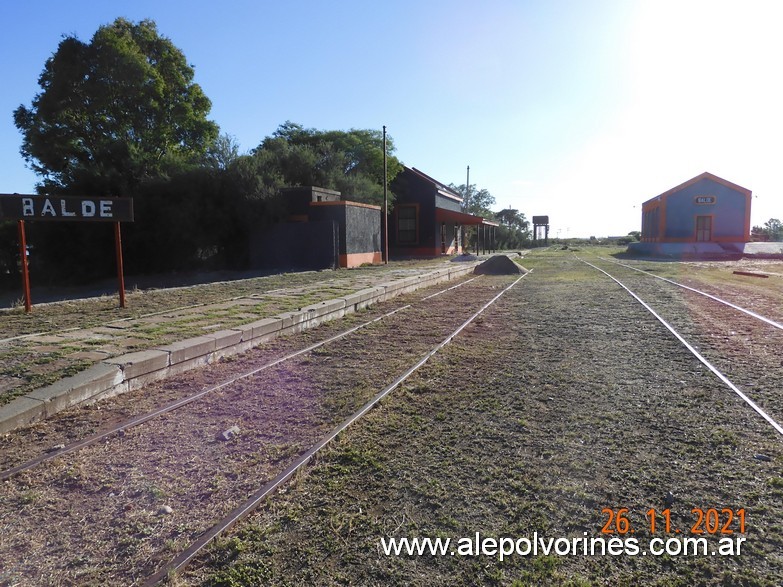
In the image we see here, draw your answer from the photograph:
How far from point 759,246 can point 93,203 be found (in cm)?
4071

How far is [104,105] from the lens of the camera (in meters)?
26.8

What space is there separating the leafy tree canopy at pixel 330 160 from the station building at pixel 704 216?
20.3 metres

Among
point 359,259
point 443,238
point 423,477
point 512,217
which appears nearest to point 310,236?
point 359,259

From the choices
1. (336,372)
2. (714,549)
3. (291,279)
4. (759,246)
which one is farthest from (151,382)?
(759,246)

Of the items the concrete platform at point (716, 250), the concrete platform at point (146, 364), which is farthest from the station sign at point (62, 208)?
the concrete platform at point (716, 250)

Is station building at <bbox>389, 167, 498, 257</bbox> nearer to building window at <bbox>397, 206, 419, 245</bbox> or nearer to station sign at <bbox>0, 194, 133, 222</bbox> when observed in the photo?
building window at <bbox>397, 206, 419, 245</bbox>

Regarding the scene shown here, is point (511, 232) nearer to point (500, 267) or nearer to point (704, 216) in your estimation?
point (704, 216)

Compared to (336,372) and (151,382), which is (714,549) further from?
(151,382)

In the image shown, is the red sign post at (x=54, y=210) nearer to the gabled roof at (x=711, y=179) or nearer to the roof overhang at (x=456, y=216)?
the roof overhang at (x=456, y=216)

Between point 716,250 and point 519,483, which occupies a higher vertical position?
point 716,250

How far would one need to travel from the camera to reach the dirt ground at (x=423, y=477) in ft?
8.73

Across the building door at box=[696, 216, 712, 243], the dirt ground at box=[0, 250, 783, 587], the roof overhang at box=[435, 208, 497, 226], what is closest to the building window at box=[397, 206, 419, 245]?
the roof overhang at box=[435, 208, 497, 226]

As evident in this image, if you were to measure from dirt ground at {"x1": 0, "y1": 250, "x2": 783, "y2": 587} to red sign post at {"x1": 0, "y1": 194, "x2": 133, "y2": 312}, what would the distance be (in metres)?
4.86

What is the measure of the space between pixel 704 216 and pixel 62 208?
40.5 m
